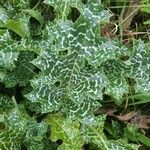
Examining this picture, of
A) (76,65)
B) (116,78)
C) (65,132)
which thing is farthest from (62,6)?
(65,132)

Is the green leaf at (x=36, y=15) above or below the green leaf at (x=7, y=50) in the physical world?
above

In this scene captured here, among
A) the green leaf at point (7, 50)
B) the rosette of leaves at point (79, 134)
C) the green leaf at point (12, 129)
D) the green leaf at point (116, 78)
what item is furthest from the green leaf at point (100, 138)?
the green leaf at point (7, 50)

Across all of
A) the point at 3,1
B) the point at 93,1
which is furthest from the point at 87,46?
the point at 3,1

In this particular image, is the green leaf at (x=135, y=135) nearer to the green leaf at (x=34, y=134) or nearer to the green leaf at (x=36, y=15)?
the green leaf at (x=34, y=134)

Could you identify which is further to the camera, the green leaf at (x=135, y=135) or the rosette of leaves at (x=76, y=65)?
the green leaf at (x=135, y=135)

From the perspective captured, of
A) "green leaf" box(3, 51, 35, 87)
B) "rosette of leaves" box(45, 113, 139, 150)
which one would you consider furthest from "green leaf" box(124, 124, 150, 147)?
"green leaf" box(3, 51, 35, 87)

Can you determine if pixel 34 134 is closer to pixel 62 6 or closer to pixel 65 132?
pixel 65 132

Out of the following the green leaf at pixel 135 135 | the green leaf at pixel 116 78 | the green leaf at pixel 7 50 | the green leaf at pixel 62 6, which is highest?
the green leaf at pixel 62 6
